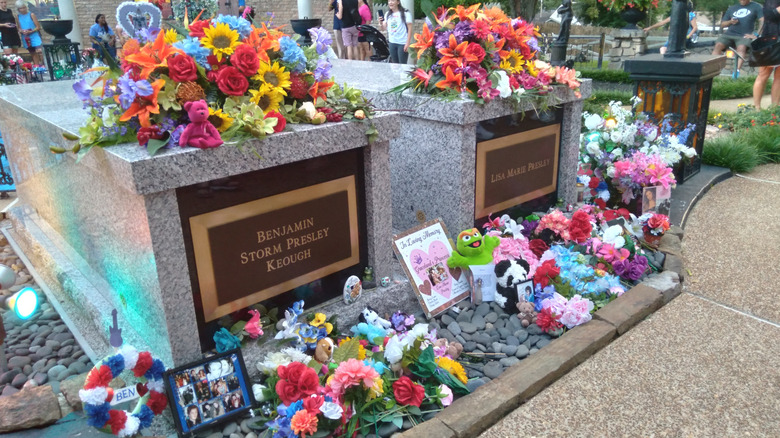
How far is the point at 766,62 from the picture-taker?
859 centimetres

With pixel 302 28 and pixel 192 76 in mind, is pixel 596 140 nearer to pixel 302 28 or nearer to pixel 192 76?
pixel 192 76

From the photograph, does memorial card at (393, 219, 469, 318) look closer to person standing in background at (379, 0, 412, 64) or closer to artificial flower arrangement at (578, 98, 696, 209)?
artificial flower arrangement at (578, 98, 696, 209)

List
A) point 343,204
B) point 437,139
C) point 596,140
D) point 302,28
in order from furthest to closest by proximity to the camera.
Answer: point 302,28, point 596,140, point 437,139, point 343,204

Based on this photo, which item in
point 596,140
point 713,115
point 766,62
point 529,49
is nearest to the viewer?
point 529,49

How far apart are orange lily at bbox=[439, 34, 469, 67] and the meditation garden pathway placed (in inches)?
72.7

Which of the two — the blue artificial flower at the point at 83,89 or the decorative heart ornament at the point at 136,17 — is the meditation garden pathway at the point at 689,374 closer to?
the blue artificial flower at the point at 83,89

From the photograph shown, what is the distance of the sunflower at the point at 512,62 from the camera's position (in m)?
3.76

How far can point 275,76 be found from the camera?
2.72 metres

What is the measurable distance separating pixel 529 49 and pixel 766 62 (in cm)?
654

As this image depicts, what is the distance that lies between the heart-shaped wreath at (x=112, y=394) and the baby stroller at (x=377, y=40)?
9037mm

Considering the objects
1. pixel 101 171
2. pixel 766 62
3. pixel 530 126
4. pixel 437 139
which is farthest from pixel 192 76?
pixel 766 62

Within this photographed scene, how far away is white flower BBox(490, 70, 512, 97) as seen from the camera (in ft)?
11.7

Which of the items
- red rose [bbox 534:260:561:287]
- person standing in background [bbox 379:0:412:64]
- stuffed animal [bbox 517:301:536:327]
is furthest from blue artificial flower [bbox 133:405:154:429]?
person standing in background [bbox 379:0:412:64]

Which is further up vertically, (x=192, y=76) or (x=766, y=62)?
(x=192, y=76)
